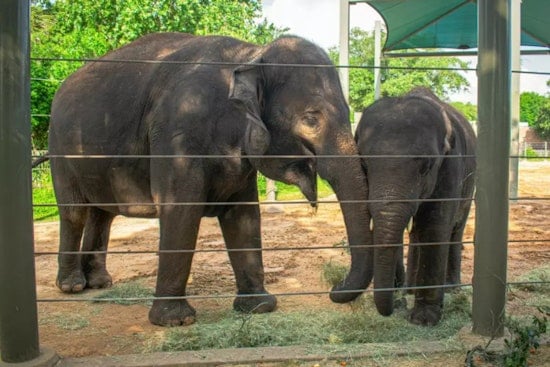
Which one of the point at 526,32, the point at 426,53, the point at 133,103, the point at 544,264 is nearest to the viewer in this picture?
the point at 133,103

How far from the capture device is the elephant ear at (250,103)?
159 inches

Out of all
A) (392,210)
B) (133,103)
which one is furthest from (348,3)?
(392,210)

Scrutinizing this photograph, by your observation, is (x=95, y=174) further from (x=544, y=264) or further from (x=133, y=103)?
(x=544, y=264)

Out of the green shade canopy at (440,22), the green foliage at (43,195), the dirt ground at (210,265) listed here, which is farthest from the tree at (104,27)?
the green shade canopy at (440,22)

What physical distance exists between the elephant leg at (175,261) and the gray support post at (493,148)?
198 cm

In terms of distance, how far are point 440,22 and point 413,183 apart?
7.83 m

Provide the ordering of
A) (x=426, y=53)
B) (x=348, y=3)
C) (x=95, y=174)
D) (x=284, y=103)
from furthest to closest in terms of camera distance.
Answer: (x=426, y=53), (x=348, y=3), (x=95, y=174), (x=284, y=103)

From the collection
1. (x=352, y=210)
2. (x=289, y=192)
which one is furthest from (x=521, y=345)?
(x=289, y=192)

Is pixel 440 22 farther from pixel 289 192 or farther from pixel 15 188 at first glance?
pixel 15 188

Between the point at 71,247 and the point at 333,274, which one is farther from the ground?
the point at 71,247

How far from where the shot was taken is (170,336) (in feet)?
12.7

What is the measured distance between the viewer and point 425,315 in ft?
14.3

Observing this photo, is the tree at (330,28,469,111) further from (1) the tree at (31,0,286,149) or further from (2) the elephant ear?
(2) the elephant ear

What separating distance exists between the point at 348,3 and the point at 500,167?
21.7ft
